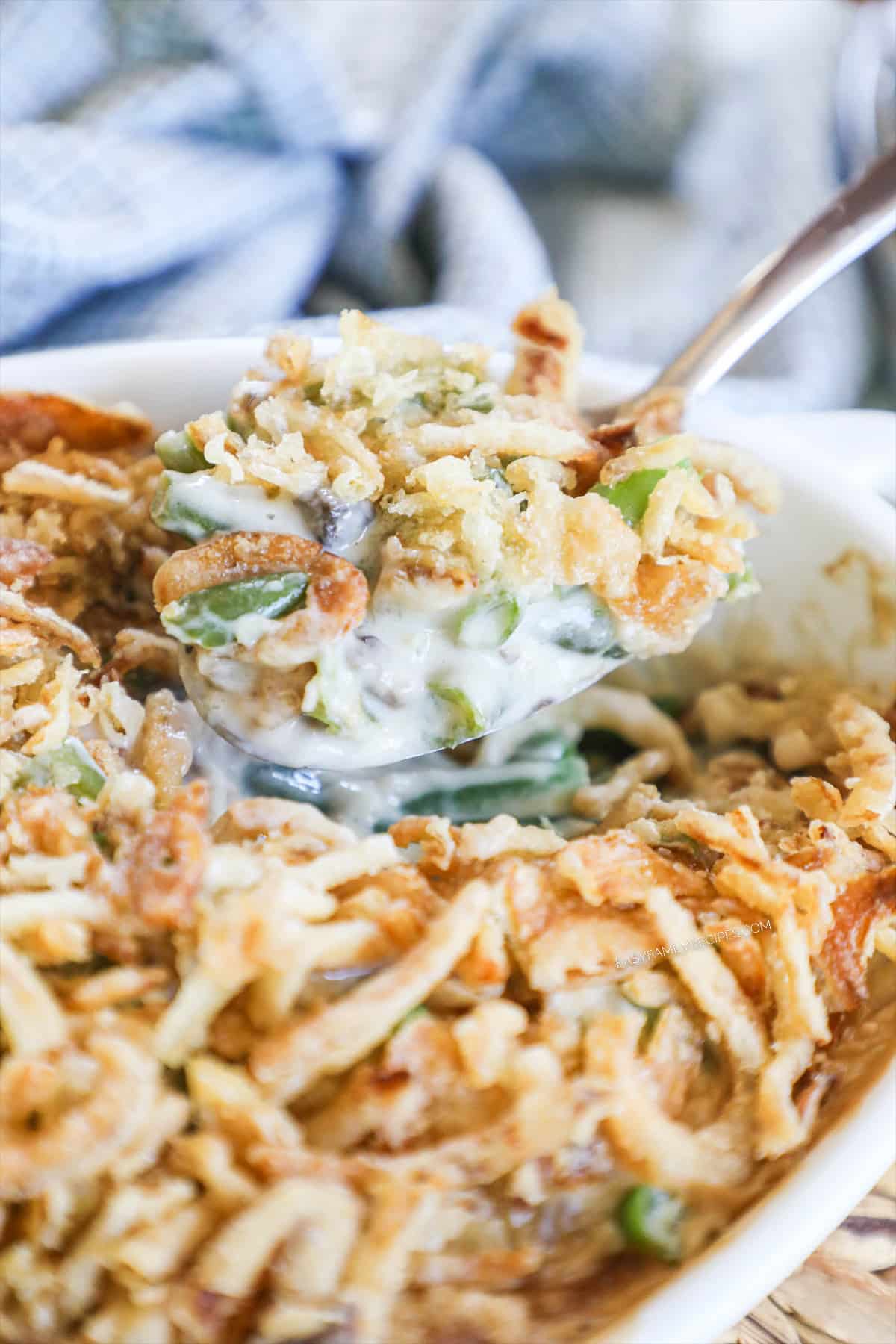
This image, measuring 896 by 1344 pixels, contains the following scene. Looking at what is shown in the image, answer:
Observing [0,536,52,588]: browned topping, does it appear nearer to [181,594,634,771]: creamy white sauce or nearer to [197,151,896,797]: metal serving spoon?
[181,594,634,771]: creamy white sauce

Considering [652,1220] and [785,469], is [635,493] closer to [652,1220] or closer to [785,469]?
[785,469]

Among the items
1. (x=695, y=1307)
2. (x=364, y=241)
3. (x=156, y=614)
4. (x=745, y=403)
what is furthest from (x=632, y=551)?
(x=364, y=241)

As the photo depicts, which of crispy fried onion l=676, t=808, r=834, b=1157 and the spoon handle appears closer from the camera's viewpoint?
crispy fried onion l=676, t=808, r=834, b=1157

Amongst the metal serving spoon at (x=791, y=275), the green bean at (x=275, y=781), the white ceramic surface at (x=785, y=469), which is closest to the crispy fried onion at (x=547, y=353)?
the white ceramic surface at (x=785, y=469)

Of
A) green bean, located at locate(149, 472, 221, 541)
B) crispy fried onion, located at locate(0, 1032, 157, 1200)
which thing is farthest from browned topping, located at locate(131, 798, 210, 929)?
green bean, located at locate(149, 472, 221, 541)

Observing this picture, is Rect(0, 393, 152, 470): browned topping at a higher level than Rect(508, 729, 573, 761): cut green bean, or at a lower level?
higher
